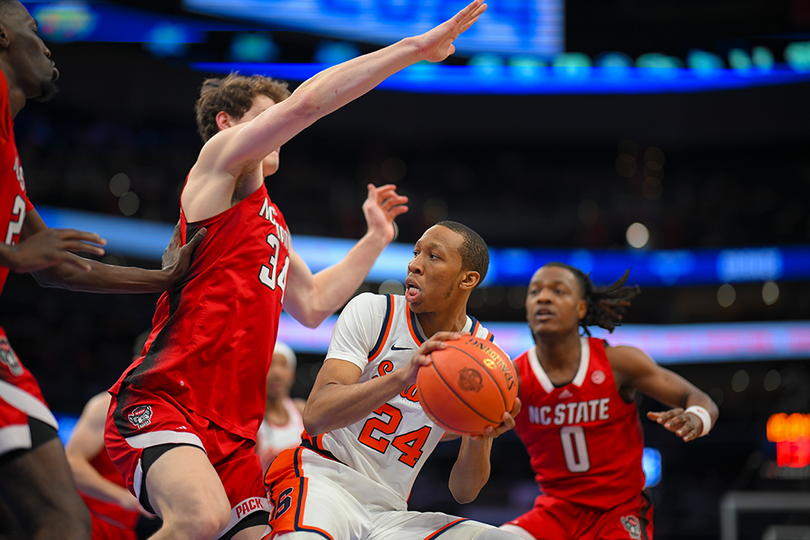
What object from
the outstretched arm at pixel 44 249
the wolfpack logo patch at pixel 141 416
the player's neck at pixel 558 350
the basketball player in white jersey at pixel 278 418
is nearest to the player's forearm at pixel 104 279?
the outstretched arm at pixel 44 249

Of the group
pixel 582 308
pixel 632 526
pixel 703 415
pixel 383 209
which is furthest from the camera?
pixel 582 308

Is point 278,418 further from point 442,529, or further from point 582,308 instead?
point 442,529

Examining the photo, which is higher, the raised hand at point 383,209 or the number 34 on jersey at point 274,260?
the raised hand at point 383,209

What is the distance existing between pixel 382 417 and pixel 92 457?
2572 mm

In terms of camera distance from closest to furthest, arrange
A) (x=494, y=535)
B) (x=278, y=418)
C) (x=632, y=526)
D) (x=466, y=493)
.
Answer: (x=494, y=535) < (x=466, y=493) < (x=632, y=526) < (x=278, y=418)

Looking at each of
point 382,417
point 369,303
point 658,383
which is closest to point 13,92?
point 369,303

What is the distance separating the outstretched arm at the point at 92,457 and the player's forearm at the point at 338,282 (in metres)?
1.67

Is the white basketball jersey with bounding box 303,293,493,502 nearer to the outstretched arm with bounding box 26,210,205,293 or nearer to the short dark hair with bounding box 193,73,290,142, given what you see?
the outstretched arm with bounding box 26,210,205,293

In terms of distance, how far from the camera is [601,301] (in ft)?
17.0

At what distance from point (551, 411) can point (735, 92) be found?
23877mm

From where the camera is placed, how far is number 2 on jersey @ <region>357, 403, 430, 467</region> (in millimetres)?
3494

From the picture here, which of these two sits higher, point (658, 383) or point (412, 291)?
point (412, 291)

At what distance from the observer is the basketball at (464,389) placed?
9.57 ft

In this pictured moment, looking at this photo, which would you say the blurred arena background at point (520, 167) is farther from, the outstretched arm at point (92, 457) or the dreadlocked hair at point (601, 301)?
the dreadlocked hair at point (601, 301)
